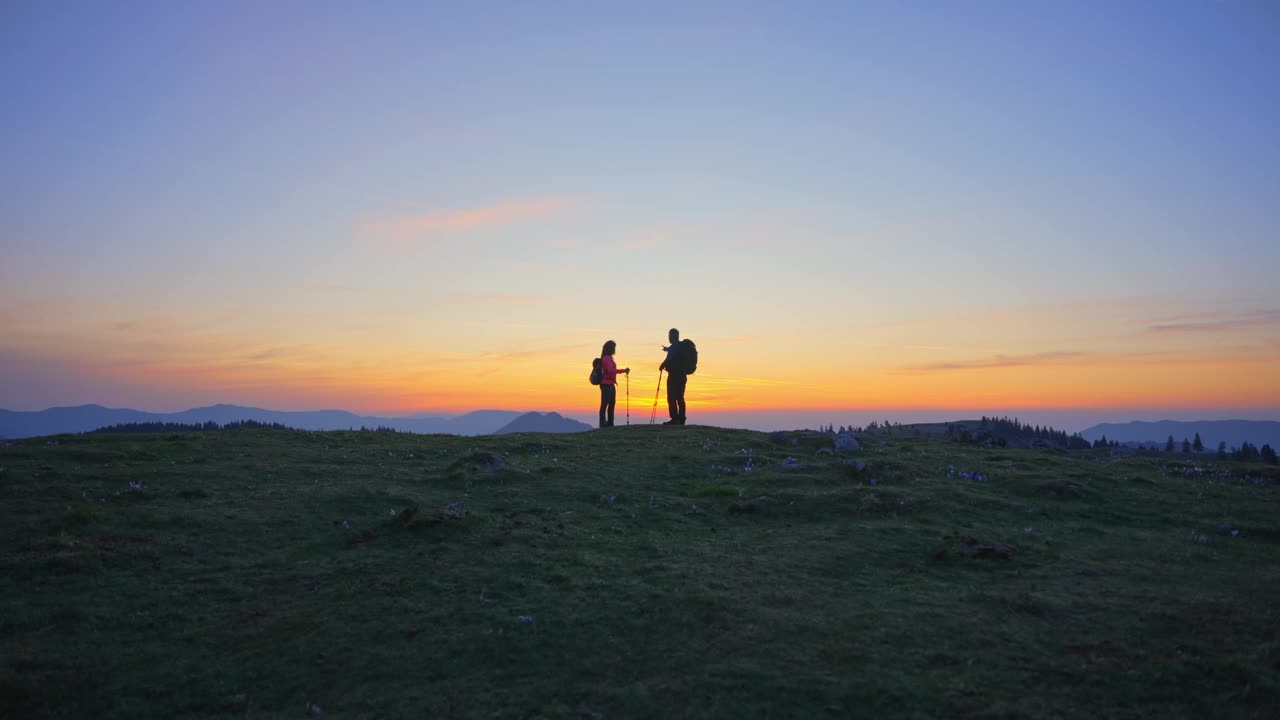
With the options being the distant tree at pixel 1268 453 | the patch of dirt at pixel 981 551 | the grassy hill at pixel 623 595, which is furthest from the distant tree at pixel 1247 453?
the patch of dirt at pixel 981 551

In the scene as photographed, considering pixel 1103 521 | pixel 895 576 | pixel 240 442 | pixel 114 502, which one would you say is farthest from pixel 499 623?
pixel 240 442

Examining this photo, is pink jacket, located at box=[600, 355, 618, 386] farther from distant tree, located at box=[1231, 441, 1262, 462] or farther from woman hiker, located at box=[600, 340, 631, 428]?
distant tree, located at box=[1231, 441, 1262, 462]

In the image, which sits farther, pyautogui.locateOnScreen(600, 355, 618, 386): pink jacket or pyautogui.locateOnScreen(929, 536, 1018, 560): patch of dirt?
pyautogui.locateOnScreen(600, 355, 618, 386): pink jacket

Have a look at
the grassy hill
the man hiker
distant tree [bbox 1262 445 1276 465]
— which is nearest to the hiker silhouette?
the man hiker

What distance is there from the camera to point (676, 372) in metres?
38.8

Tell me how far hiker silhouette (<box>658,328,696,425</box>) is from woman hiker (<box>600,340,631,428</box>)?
2.20 m

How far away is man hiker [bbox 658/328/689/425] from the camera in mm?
38625

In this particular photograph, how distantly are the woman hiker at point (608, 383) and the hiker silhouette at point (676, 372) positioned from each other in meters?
2.20

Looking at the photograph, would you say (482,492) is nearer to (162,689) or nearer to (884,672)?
(162,689)

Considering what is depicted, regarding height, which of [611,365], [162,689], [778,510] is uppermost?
[611,365]

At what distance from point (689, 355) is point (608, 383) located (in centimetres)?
440

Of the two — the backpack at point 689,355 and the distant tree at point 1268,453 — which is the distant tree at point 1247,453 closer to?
the distant tree at point 1268,453

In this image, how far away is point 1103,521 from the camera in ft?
62.0

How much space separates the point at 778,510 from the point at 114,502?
52.7 feet
